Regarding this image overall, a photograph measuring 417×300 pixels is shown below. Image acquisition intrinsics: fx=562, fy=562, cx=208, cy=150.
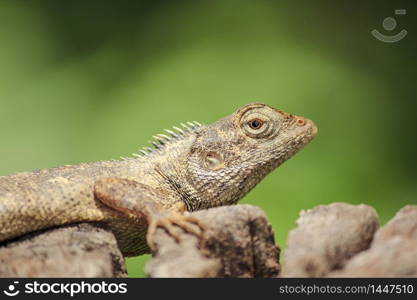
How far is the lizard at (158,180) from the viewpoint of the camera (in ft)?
10.3

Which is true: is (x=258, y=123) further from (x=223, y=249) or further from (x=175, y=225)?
(x=223, y=249)

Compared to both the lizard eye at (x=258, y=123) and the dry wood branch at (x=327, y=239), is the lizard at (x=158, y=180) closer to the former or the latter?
the lizard eye at (x=258, y=123)

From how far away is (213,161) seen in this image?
3496mm

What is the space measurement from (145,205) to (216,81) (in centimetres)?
343

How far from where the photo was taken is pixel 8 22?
624cm

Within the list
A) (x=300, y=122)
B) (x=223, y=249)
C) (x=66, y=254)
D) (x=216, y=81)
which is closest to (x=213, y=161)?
(x=300, y=122)

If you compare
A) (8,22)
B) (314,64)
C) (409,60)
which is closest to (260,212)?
(314,64)

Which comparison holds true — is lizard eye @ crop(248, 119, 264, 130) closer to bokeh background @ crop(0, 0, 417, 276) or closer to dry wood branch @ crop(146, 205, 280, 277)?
dry wood branch @ crop(146, 205, 280, 277)

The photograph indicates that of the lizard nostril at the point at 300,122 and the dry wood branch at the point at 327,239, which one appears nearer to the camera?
the dry wood branch at the point at 327,239

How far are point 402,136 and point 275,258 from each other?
12.5ft

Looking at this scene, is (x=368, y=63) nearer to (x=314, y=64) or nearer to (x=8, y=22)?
(x=314, y=64)

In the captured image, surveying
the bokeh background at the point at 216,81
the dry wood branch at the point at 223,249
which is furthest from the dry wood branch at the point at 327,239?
the bokeh background at the point at 216,81

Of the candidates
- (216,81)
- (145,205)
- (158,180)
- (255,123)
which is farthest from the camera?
(216,81)

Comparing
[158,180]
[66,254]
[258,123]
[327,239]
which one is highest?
[258,123]
